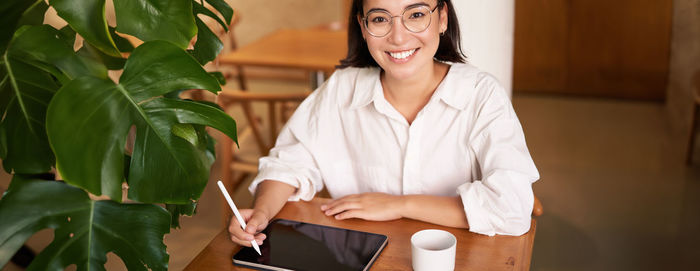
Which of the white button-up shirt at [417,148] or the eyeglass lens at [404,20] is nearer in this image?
the white button-up shirt at [417,148]

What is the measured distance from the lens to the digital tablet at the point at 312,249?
122 cm

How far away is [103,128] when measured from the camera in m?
1.05

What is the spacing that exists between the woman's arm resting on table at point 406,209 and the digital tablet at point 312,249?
77 millimetres

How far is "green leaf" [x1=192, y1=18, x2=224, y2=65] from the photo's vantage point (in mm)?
1366

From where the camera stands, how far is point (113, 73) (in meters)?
3.01

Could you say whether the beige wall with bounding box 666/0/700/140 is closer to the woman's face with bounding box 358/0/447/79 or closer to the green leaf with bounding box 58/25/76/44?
the woman's face with bounding box 358/0/447/79

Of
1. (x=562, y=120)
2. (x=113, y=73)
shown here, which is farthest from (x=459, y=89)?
(x=562, y=120)

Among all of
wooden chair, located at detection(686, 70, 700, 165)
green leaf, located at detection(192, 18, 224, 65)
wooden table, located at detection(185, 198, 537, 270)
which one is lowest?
wooden chair, located at detection(686, 70, 700, 165)

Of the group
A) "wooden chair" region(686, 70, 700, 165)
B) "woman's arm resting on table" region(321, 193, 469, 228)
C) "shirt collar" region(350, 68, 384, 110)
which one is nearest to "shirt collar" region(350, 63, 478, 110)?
"shirt collar" region(350, 68, 384, 110)

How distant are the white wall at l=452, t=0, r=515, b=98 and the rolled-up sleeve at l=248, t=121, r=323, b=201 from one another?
66cm

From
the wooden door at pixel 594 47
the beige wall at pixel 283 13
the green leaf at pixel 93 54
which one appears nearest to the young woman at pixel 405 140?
the green leaf at pixel 93 54

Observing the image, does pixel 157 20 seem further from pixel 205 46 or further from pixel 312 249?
pixel 312 249

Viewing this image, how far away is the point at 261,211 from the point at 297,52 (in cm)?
197

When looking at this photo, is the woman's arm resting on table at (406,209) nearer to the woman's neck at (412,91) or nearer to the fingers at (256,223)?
the fingers at (256,223)
